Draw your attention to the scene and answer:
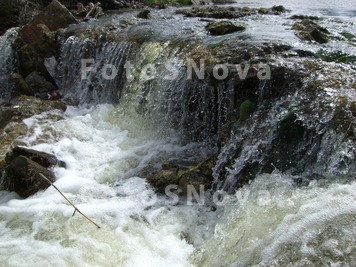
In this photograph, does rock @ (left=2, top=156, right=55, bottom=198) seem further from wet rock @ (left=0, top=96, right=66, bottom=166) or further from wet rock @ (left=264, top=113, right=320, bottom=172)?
wet rock @ (left=264, top=113, right=320, bottom=172)

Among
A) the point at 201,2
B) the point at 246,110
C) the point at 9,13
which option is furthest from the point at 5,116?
the point at 201,2

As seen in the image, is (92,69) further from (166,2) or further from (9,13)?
(166,2)

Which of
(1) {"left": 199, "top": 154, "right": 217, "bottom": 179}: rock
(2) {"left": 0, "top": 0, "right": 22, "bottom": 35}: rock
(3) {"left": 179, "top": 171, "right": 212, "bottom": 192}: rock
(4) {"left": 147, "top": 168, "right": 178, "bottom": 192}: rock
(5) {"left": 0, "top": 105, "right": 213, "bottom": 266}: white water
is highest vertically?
(2) {"left": 0, "top": 0, "right": 22, "bottom": 35}: rock

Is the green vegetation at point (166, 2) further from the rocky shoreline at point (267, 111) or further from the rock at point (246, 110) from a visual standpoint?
the rock at point (246, 110)

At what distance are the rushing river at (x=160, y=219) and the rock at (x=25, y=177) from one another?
96 mm

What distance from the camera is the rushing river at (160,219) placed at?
9.94 ft

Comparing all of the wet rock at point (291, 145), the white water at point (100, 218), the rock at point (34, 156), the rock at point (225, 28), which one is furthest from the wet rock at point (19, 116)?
the wet rock at point (291, 145)

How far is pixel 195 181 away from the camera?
4887 mm

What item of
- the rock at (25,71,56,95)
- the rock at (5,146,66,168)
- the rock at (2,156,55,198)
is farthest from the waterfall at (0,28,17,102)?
the rock at (2,156,55,198)

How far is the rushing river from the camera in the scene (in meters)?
3.03

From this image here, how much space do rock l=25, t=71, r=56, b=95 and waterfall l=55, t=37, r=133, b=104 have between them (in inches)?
11.6

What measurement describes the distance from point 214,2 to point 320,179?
1862cm

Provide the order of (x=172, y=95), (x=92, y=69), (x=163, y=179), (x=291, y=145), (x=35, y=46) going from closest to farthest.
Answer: (x=291, y=145) < (x=163, y=179) < (x=172, y=95) < (x=92, y=69) < (x=35, y=46)

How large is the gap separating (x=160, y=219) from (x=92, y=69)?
5253 millimetres
